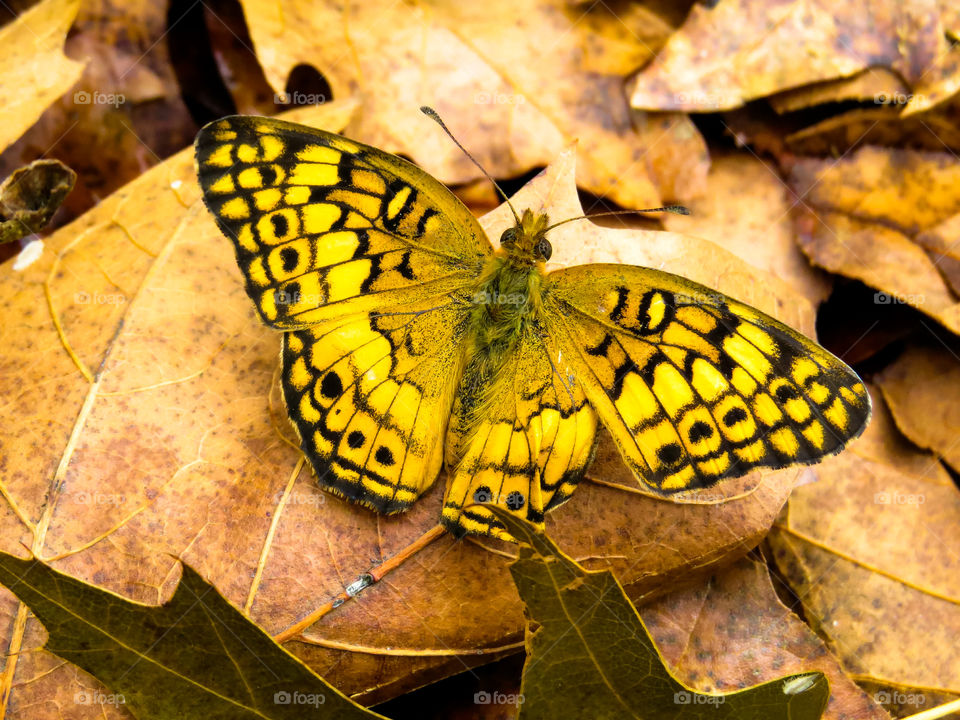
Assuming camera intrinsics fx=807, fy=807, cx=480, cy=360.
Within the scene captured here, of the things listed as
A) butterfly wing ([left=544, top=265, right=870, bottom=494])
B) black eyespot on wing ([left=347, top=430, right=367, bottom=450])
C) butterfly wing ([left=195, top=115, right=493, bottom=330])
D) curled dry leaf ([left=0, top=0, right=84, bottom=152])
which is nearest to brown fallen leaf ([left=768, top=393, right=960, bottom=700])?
butterfly wing ([left=544, top=265, right=870, bottom=494])

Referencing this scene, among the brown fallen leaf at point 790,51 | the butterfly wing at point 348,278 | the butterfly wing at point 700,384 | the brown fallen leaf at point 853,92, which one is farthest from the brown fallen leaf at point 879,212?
the butterfly wing at point 348,278

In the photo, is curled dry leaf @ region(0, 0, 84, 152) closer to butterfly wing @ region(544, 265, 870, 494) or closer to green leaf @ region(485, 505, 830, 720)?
butterfly wing @ region(544, 265, 870, 494)

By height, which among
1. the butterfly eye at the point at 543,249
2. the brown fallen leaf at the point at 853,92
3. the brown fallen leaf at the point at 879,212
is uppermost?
the butterfly eye at the point at 543,249

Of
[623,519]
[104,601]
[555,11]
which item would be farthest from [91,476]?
[555,11]

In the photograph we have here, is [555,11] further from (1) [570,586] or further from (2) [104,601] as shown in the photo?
(2) [104,601]

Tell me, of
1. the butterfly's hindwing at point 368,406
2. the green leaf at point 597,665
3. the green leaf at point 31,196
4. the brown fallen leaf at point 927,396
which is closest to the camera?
the green leaf at point 597,665

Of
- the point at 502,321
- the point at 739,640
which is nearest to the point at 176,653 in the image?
the point at 502,321

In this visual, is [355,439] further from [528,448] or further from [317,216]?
[317,216]

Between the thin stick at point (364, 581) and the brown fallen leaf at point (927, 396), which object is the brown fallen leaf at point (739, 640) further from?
the brown fallen leaf at point (927, 396)
